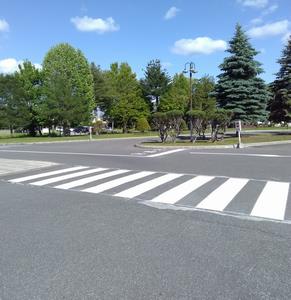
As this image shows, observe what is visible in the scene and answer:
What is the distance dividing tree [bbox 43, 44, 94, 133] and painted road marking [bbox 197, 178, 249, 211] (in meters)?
43.2

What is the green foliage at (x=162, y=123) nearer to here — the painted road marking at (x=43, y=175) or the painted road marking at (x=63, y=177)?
the painted road marking at (x=43, y=175)

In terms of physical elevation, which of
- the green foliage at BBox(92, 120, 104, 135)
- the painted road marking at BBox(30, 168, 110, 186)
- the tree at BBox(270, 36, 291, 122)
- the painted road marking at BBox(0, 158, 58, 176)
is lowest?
the painted road marking at BBox(30, 168, 110, 186)

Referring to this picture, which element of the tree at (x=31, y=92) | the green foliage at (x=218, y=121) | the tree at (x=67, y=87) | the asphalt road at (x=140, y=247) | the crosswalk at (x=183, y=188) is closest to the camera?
the asphalt road at (x=140, y=247)

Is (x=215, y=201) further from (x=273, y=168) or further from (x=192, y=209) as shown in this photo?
(x=273, y=168)

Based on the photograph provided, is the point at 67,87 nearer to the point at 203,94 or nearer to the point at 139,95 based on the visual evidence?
the point at 139,95

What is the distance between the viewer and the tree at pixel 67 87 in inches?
2063

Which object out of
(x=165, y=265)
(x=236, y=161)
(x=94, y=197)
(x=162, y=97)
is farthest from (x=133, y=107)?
(x=165, y=265)

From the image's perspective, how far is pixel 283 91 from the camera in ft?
130

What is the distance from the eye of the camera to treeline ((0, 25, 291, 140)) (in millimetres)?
36156

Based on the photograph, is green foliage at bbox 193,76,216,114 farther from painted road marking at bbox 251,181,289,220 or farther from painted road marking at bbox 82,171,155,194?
painted road marking at bbox 251,181,289,220

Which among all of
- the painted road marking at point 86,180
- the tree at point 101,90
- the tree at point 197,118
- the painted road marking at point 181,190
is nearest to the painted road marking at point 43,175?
the painted road marking at point 86,180

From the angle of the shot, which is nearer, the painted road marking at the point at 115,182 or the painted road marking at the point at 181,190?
the painted road marking at the point at 181,190

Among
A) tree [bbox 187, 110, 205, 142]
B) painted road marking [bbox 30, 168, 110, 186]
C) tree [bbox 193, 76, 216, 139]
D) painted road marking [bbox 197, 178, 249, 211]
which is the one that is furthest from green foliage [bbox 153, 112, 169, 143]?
painted road marking [bbox 197, 178, 249, 211]

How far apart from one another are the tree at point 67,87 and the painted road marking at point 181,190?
139ft
